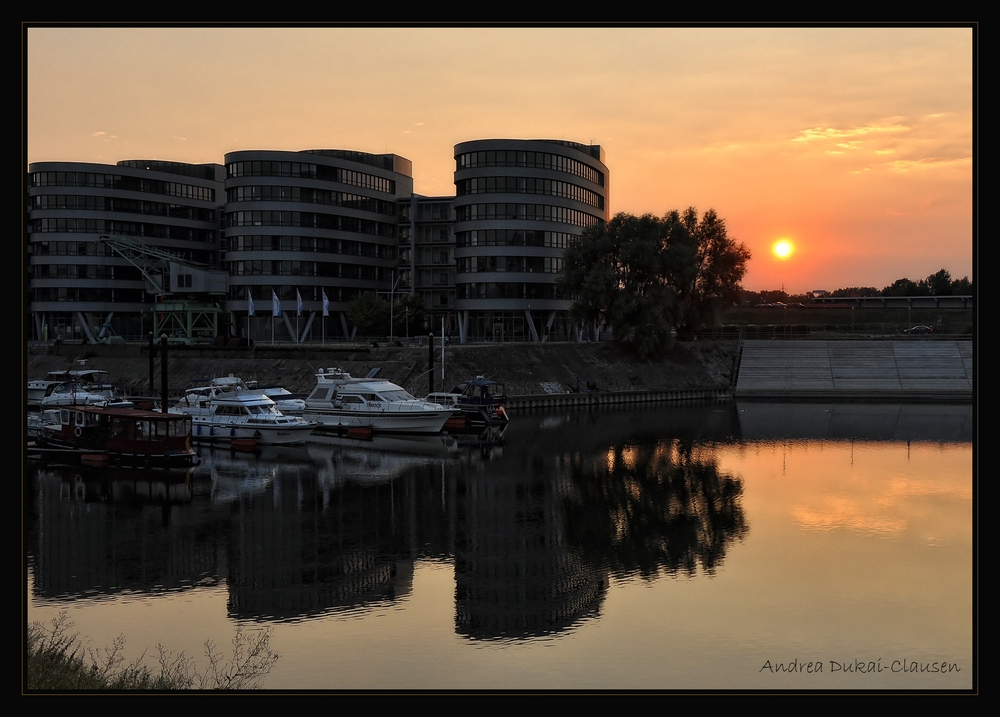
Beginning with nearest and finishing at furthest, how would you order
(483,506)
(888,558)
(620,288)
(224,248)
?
(888,558) < (483,506) < (620,288) < (224,248)

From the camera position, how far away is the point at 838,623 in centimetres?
2938

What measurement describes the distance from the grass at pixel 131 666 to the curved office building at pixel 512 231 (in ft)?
308

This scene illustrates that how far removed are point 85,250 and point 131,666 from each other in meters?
126

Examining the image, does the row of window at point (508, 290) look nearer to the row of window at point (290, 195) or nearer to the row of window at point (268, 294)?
the row of window at point (268, 294)

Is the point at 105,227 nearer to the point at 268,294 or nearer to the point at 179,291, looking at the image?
the point at 179,291

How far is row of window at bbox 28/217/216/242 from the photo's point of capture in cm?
13600

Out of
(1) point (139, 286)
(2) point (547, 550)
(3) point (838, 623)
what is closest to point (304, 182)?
(1) point (139, 286)

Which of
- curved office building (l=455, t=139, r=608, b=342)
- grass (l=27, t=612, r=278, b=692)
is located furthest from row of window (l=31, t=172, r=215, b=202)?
grass (l=27, t=612, r=278, b=692)

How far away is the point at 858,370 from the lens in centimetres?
11644

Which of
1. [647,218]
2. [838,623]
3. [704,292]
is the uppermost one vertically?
[647,218]

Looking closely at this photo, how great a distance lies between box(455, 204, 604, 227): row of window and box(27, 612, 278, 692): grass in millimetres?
97038

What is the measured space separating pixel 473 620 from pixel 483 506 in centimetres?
1694

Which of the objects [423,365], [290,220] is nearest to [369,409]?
[423,365]

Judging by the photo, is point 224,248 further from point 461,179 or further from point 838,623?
point 838,623
